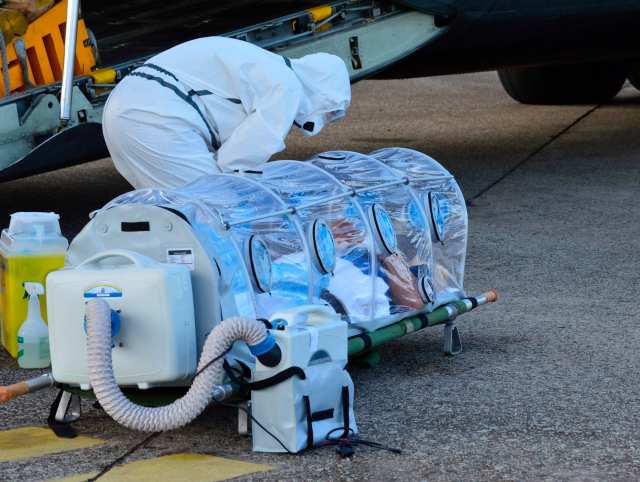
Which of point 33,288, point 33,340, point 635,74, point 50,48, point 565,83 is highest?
point 50,48

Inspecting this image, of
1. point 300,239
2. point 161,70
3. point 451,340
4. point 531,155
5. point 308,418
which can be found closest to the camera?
point 308,418

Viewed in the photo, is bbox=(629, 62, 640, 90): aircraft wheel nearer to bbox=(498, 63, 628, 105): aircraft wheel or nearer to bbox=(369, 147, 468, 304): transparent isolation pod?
bbox=(498, 63, 628, 105): aircraft wheel

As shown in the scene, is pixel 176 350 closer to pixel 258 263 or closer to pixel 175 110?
pixel 258 263

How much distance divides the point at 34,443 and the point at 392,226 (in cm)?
189

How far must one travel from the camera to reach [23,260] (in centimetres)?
561

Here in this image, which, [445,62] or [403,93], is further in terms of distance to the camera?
[403,93]

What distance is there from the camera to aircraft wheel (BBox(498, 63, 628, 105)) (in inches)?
578

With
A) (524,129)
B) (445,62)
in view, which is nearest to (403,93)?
(524,129)

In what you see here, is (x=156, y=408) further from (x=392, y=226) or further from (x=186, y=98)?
(x=186, y=98)

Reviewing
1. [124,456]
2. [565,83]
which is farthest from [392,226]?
[565,83]

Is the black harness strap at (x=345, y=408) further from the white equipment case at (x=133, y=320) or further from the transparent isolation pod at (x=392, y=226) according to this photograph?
the transparent isolation pod at (x=392, y=226)

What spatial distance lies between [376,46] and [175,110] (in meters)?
3.56

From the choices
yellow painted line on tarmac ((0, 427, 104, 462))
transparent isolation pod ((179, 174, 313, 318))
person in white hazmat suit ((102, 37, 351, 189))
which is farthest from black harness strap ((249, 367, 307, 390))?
person in white hazmat suit ((102, 37, 351, 189))

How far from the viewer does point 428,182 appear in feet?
18.7
